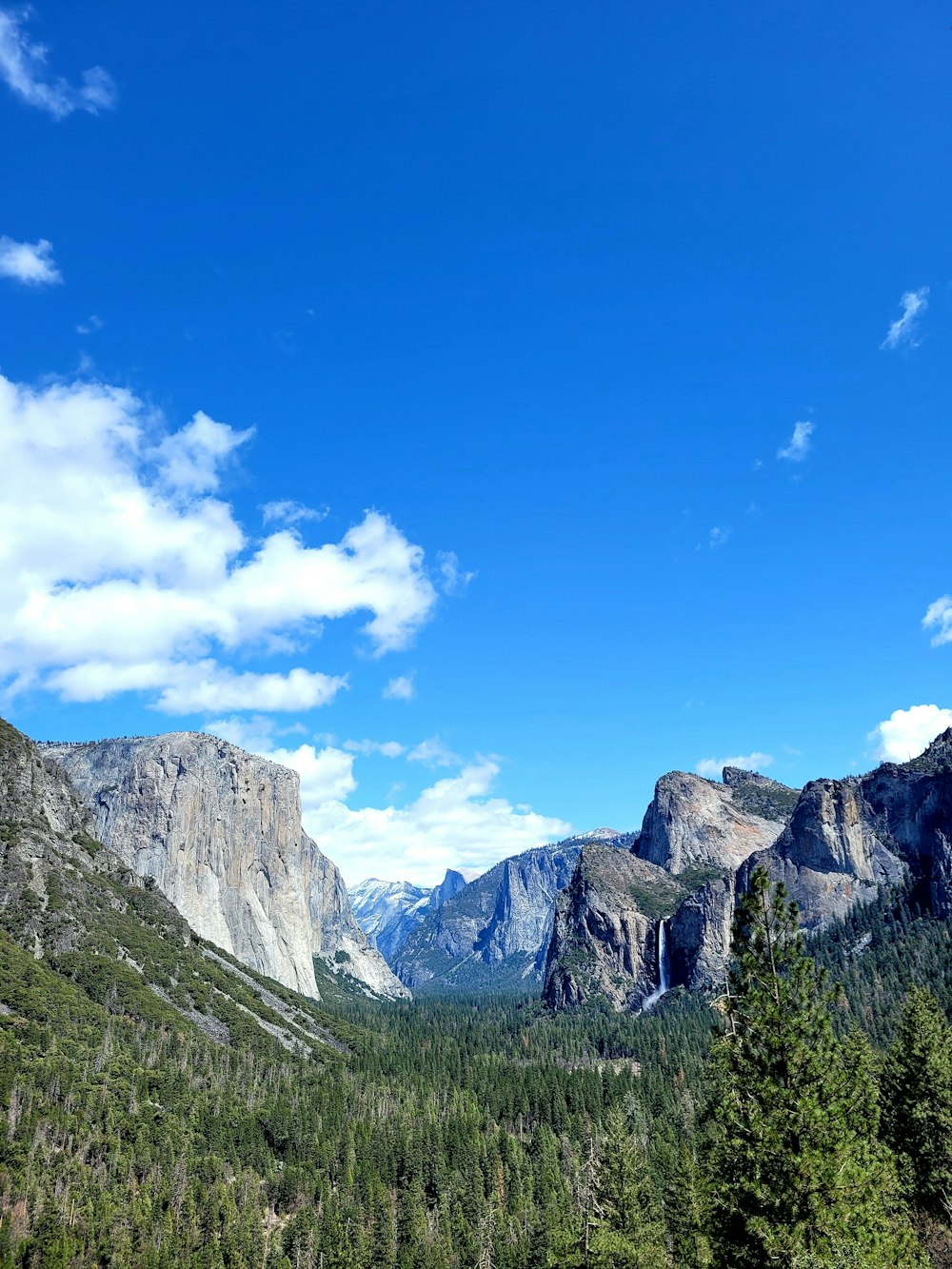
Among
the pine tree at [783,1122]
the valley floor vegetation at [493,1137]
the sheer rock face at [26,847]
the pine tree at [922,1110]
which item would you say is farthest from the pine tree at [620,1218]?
the sheer rock face at [26,847]

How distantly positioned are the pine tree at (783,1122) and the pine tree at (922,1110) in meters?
19.2

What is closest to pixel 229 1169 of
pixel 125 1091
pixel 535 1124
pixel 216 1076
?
pixel 125 1091

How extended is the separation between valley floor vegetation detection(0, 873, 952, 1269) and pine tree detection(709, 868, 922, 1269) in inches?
2.5

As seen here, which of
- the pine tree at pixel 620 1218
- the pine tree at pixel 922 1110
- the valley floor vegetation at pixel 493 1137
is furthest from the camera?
the pine tree at pixel 922 1110

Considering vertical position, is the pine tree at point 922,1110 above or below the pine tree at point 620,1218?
above

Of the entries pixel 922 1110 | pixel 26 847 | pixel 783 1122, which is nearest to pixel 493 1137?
pixel 922 1110

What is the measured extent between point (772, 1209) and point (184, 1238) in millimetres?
96194

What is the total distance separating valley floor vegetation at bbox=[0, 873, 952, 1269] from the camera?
910 inches

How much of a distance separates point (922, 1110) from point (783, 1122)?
26.2 m

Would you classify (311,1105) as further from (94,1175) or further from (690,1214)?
(690,1214)

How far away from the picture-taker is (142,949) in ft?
593

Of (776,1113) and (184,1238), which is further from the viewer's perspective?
(184,1238)

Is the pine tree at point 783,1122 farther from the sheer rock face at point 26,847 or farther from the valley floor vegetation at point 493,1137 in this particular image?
the sheer rock face at point 26,847

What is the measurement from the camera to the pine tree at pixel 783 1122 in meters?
21.6
